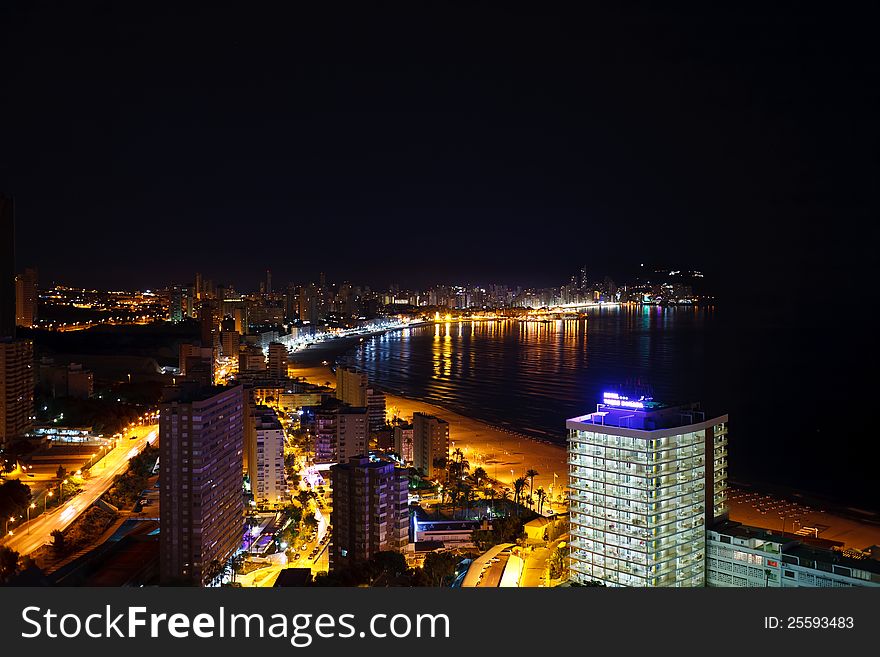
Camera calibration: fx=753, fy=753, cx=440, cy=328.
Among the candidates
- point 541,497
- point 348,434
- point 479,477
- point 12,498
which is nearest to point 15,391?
point 12,498

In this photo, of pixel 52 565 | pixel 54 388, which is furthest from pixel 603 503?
pixel 54 388

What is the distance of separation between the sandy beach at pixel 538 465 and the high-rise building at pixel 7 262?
22.5 feet

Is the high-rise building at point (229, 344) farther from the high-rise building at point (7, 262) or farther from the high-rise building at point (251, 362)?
the high-rise building at point (7, 262)

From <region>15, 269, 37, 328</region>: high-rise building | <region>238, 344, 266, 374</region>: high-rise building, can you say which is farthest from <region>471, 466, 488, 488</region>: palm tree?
<region>15, 269, 37, 328</region>: high-rise building

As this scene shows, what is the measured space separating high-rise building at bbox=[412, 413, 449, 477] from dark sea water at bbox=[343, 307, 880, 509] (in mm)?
2196

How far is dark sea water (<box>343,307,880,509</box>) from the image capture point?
922 centimetres

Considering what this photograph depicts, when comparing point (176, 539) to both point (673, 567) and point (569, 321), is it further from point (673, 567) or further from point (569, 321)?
point (569, 321)

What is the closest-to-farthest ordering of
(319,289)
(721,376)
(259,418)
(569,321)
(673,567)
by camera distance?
(673,567)
(259,418)
(721,376)
(569,321)
(319,289)

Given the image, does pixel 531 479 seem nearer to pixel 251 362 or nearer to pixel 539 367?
pixel 539 367

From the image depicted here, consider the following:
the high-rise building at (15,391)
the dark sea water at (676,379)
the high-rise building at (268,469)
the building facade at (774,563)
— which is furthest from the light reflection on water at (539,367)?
Result: the high-rise building at (15,391)

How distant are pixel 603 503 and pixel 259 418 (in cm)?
528

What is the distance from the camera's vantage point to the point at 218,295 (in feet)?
127
